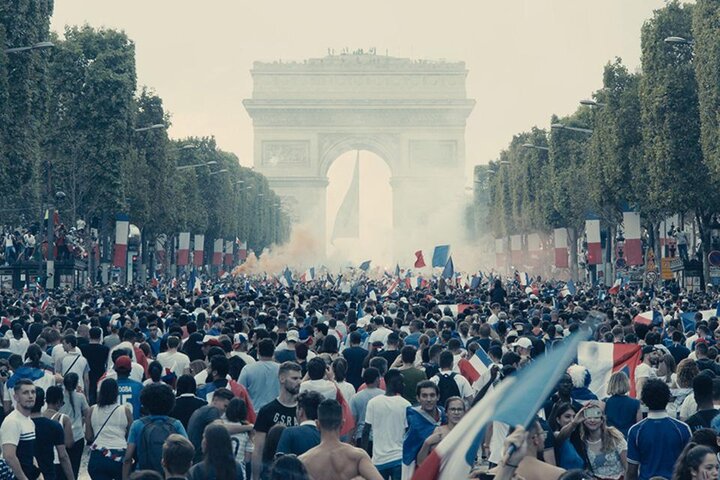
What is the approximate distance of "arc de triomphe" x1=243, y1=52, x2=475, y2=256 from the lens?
148625mm

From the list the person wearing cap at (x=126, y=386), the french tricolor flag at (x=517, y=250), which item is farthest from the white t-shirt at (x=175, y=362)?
the french tricolor flag at (x=517, y=250)

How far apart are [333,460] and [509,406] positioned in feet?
10.4

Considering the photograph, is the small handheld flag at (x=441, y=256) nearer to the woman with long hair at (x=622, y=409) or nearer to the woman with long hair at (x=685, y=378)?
the woman with long hair at (x=685, y=378)

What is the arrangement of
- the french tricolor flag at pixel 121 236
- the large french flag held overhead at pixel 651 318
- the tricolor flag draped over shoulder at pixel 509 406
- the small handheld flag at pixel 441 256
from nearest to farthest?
the tricolor flag draped over shoulder at pixel 509 406, the large french flag held overhead at pixel 651 318, the small handheld flag at pixel 441 256, the french tricolor flag at pixel 121 236

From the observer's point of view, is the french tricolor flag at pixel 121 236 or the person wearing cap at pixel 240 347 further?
the french tricolor flag at pixel 121 236

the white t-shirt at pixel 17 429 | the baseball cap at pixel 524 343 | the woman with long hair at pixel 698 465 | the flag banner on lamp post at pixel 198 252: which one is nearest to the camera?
the woman with long hair at pixel 698 465

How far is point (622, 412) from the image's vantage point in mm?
13023

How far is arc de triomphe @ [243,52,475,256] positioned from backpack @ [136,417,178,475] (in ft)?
447

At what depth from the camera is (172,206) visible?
74.6m

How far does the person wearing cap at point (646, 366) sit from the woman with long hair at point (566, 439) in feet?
12.3

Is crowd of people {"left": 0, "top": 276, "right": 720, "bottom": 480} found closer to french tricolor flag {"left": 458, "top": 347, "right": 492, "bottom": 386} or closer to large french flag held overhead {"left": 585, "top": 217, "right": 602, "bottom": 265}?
french tricolor flag {"left": 458, "top": 347, "right": 492, "bottom": 386}

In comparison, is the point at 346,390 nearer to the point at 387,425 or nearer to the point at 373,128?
the point at 387,425

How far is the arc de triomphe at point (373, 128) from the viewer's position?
148625 mm

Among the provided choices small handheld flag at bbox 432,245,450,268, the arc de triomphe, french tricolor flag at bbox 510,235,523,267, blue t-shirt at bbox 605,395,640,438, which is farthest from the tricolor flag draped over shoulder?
the arc de triomphe
